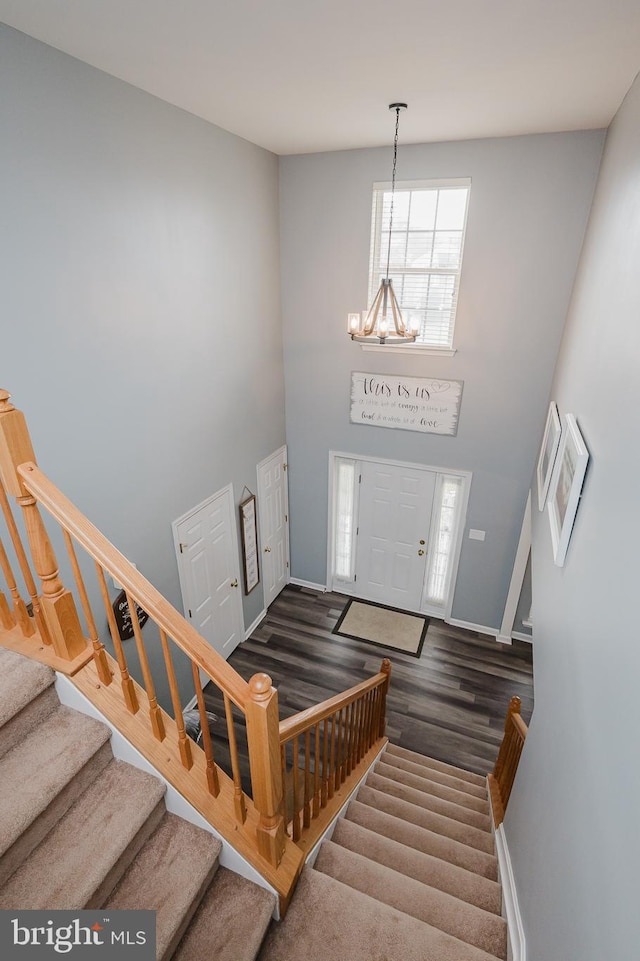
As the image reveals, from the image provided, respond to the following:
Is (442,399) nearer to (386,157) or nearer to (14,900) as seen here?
(386,157)

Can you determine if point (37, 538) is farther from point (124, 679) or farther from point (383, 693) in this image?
point (383, 693)

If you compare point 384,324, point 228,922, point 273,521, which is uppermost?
point 384,324

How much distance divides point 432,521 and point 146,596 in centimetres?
449

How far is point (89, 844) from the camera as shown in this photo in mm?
1697

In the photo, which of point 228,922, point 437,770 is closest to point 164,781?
point 228,922

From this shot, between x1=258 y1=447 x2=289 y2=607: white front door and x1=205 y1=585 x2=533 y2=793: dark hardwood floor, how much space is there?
38cm

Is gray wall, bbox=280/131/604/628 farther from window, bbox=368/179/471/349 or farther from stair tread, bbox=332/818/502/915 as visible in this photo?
stair tread, bbox=332/818/502/915

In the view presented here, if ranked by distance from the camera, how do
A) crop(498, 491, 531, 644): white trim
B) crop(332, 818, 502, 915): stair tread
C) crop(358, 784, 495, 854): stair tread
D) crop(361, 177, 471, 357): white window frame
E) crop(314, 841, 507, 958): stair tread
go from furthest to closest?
crop(498, 491, 531, 644): white trim < crop(361, 177, 471, 357): white window frame < crop(358, 784, 495, 854): stair tread < crop(332, 818, 502, 915): stair tread < crop(314, 841, 507, 958): stair tread

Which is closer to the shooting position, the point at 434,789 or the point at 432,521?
the point at 434,789

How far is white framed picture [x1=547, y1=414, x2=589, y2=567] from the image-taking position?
7.61 ft

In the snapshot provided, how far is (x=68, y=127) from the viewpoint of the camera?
2729 mm

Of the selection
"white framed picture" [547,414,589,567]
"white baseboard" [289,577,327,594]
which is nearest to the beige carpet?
"white baseboard" [289,577,327,594]

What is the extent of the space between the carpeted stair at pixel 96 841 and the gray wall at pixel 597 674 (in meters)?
1.13

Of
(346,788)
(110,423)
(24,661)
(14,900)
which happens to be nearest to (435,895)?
(346,788)
